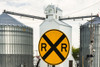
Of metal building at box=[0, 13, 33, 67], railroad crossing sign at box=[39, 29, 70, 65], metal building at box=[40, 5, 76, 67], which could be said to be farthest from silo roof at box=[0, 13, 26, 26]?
railroad crossing sign at box=[39, 29, 70, 65]

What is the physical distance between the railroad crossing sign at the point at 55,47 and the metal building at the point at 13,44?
70.8 m

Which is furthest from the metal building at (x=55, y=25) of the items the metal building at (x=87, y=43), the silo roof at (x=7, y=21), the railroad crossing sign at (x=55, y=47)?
the railroad crossing sign at (x=55, y=47)

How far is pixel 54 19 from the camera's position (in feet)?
298

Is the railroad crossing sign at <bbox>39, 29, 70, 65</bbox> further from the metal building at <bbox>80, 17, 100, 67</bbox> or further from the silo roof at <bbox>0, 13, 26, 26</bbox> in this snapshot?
the silo roof at <bbox>0, 13, 26, 26</bbox>

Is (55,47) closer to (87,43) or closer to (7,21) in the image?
(87,43)

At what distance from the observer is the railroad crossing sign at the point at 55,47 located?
5.44 m

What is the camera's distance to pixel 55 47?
18.0 ft

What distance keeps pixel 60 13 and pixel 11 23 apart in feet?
87.7

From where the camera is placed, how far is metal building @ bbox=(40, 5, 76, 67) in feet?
292

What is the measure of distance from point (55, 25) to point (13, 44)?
757 inches

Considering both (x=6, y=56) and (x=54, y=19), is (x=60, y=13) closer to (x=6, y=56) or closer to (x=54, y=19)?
(x=54, y=19)

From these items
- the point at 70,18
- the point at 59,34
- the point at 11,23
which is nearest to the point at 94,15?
the point at 70,18

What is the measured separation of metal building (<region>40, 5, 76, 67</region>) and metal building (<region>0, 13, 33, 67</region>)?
12699 mm

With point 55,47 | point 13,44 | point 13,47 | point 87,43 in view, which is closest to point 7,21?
point 13,44
